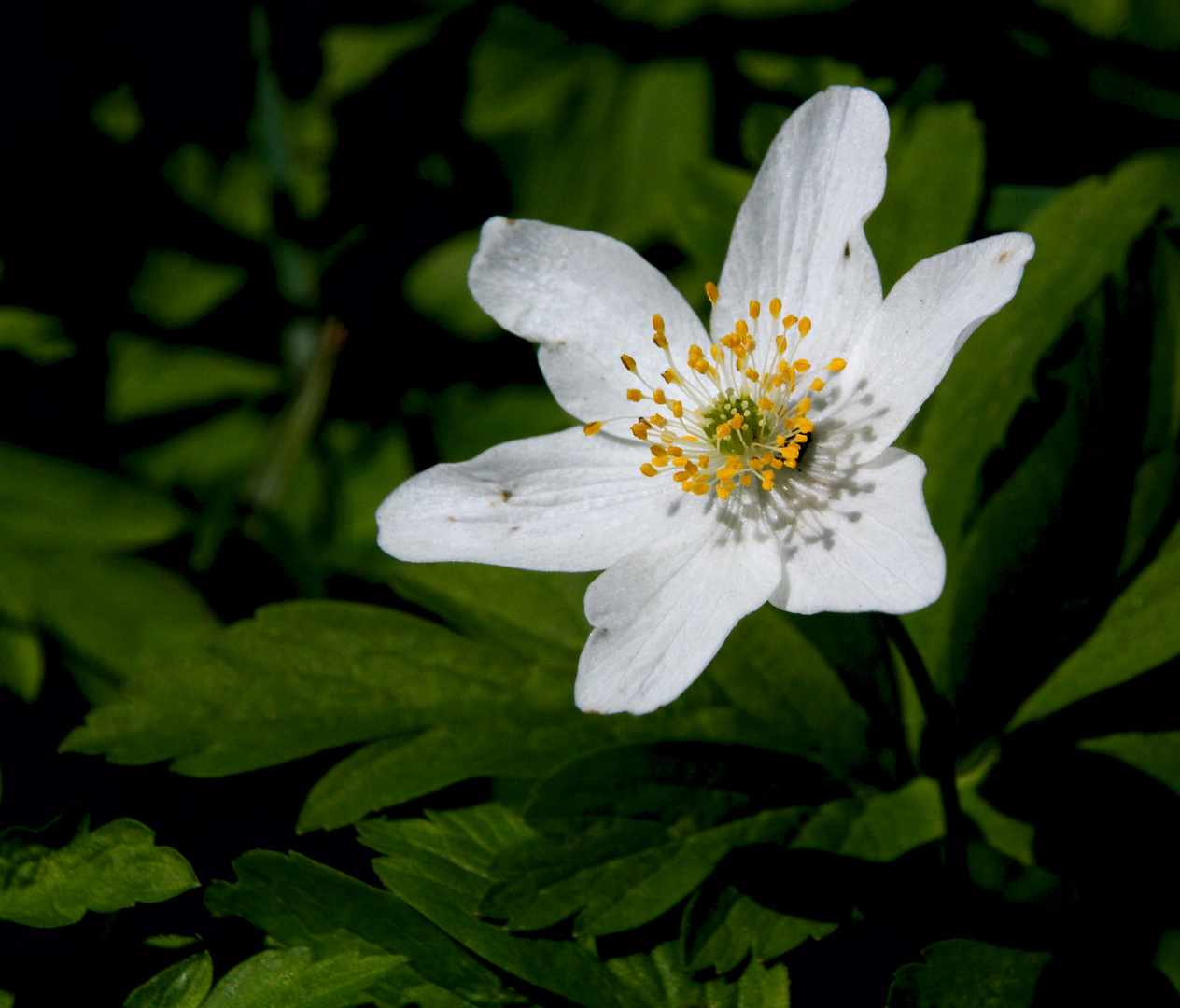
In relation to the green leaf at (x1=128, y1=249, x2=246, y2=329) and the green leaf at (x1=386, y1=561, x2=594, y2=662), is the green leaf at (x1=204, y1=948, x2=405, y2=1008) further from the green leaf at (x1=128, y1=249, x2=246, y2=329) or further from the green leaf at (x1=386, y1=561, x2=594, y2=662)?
the green leaf at (x1=128, y1=249, x2=246, y2=329)

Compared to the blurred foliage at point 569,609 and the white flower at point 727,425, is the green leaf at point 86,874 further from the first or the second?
the white flower at point 727,425

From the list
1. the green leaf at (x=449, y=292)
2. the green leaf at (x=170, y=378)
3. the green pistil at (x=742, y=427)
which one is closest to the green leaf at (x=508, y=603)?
the green pistil at (x=742, y=427)

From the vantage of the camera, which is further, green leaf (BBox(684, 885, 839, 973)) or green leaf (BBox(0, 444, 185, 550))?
green leaf (BBox(0, 444, 185, 550))

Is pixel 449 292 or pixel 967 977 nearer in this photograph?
pixel 967 977

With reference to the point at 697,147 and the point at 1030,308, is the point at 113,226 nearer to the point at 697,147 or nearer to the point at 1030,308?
the point at 697,147

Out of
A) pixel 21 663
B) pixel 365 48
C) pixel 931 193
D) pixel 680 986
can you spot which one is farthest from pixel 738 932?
pixel 365 48

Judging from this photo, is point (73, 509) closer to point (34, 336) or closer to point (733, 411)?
point (34, 336)

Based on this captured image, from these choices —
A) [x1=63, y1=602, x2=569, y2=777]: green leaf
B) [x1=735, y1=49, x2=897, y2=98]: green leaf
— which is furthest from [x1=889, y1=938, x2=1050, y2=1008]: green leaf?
[x1=735, y1=49, x2=897, y2=98]: green leaf
